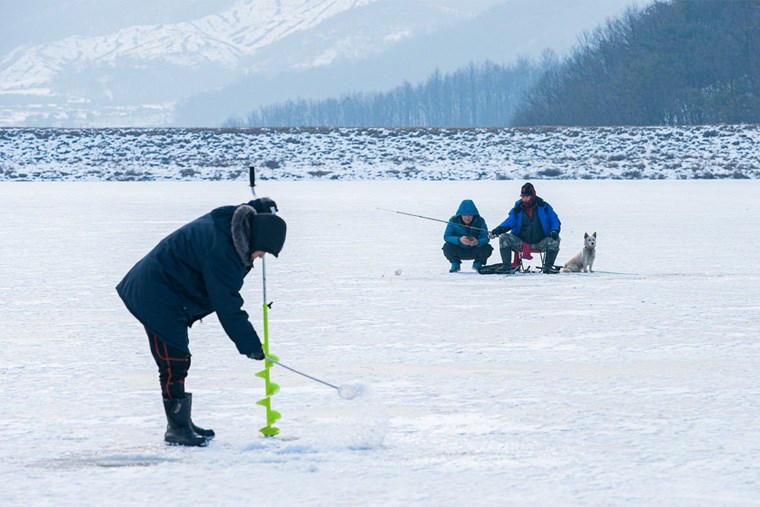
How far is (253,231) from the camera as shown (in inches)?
200

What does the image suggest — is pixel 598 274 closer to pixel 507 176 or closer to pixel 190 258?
pixel 190 258

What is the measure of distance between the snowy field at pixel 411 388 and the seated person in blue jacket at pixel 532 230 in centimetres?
34

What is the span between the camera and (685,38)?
3383 inches

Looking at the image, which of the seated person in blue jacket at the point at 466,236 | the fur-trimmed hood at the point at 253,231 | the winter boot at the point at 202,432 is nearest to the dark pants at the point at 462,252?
the seated person in blue jacket at the point at 466,236

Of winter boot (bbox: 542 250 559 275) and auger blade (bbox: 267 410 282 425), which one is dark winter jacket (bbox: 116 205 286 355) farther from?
winter boot (bbox: 542 250 559 275)

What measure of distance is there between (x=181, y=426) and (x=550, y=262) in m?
8.09

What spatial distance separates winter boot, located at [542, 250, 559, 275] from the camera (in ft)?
42.2

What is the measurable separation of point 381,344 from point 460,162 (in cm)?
3627

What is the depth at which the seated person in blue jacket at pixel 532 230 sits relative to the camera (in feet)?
41.9

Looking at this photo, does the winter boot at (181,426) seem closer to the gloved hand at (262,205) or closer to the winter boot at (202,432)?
the winter boot at (202,432)

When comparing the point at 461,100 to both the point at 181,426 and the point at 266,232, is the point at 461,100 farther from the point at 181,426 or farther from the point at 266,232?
the point at 266,232

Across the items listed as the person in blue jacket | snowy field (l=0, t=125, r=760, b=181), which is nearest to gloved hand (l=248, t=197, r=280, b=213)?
the person in blue jacket

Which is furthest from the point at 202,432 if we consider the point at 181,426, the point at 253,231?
the point at 253,231

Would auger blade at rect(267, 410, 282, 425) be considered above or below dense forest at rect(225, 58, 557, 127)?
below
